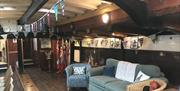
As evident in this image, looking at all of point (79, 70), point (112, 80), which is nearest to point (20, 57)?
point (79, 70)

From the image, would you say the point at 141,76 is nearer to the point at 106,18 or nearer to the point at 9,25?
the point at 106,18

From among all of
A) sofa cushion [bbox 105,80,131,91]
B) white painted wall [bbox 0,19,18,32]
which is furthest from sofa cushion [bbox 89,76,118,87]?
white painted wall [bbox 0,19,18,32]

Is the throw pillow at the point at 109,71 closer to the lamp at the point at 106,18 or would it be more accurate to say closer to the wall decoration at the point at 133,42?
the wall decoration at the point at 133,42

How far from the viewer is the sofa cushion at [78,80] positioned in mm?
6242

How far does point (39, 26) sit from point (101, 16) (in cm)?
336

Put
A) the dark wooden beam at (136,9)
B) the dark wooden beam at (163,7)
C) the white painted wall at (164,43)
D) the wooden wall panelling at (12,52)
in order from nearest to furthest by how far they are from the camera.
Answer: the dark wooden beam at (163,7), the dark wooden beam at (136,9), the white painted wall at (164,43), the wooden wall panelling at (12,52)

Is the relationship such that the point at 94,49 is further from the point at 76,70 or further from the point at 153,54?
the point at 153,54

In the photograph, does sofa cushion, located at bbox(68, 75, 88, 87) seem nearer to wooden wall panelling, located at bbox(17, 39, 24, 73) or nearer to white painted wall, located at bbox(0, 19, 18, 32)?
white painted wall, located at bbox(0, 19, 18, 32)

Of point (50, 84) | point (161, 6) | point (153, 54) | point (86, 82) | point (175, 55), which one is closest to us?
point (161, 6)

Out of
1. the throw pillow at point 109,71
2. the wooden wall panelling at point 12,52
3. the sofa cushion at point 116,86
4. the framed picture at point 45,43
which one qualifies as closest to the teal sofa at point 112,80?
the sofa cushion at point 116,86

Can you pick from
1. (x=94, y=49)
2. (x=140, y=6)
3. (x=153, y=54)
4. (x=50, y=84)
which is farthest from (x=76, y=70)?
(x=140, y=6)

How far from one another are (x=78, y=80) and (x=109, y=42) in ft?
5.75

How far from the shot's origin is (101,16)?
19.0 ft

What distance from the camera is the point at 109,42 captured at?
23.6 ft
